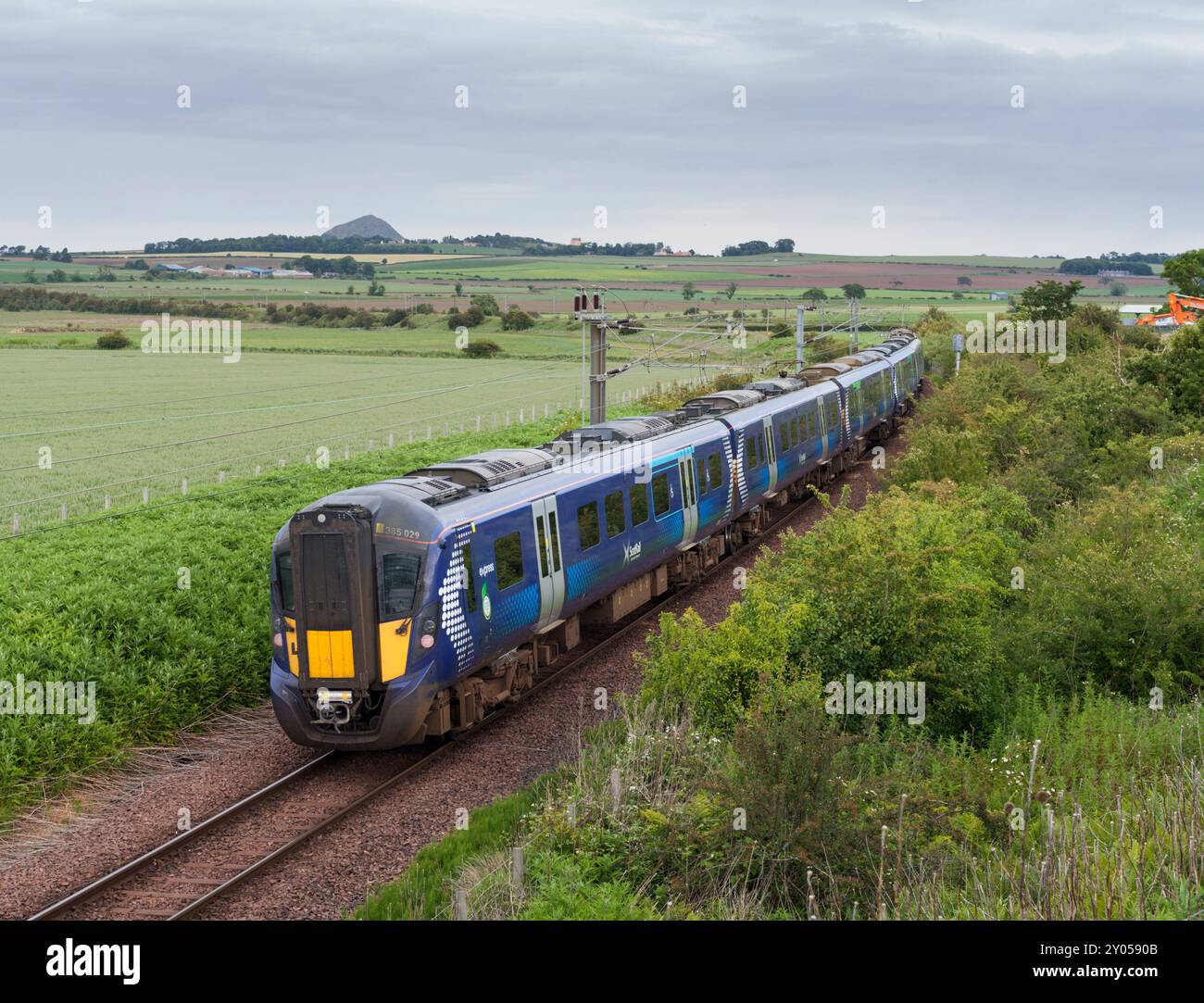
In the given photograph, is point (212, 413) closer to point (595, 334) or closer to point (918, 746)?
point (595, 334)

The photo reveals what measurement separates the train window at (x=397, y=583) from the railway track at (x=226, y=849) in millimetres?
2015

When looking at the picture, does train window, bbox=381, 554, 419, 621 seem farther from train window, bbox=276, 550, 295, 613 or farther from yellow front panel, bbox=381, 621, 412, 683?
train window, bbox=276, 550, 295, 613

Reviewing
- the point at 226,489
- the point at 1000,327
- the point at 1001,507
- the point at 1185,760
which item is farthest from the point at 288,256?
the point at 1185,760

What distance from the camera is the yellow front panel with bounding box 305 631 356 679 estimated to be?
14.0 meters

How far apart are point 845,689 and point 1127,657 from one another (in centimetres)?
385

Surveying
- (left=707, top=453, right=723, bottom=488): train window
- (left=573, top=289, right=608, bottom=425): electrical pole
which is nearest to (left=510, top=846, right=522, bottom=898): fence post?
(left=707, top=453, right=723, bottom=488): train window

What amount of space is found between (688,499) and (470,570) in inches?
351

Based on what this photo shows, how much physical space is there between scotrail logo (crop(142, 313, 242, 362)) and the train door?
66.2 metres

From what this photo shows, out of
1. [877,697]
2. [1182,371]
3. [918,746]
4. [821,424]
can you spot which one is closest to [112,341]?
[821,424]

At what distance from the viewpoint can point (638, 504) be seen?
2086cm

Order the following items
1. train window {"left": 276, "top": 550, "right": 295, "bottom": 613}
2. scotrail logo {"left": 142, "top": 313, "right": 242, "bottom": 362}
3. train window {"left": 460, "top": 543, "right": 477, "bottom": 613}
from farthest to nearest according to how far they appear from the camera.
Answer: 1. scotrail logo {"left": 142, "top": 313, "right": 242, "bottom": 362}
2. train window {"left": 460, "top": 543, "right": 477, "bottom": 613}
3. train window {"left": 276, "top": 550, "right": 295, "bottom": 613}

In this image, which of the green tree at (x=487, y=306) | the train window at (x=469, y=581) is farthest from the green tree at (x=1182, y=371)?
the green tree at (x=487, y=306)

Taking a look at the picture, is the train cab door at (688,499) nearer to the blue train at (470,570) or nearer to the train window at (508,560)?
the blue train at (470,570)

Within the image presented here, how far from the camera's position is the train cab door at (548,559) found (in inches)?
674
